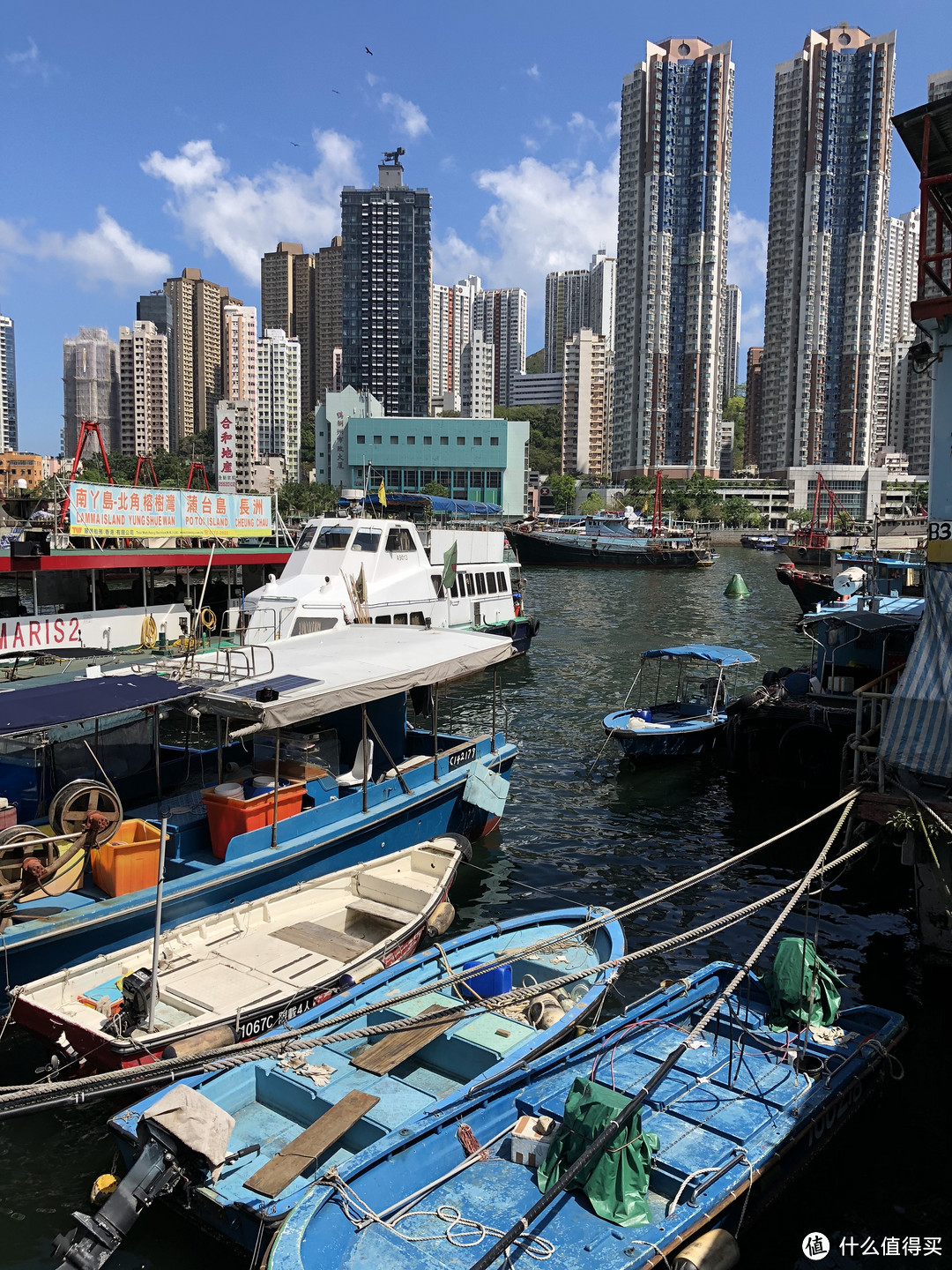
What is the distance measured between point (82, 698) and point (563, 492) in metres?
142

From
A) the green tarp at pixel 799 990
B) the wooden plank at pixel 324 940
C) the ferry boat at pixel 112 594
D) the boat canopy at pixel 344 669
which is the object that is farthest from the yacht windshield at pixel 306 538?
the green tarp at pixel 799 990

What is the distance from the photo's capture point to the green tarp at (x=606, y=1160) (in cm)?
657

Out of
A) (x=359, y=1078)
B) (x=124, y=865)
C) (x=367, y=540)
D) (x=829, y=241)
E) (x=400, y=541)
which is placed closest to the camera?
(x=359, y=1078)

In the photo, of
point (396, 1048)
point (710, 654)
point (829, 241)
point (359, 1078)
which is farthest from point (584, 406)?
point (359, 1078)

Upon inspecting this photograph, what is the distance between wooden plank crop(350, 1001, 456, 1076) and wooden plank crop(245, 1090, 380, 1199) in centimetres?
50

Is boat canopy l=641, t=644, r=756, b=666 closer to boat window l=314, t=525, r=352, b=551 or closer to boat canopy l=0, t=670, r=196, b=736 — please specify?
boat window l=314, t=525, r=352, b=551

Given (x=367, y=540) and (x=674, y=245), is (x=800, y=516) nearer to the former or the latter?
(x=674, y=245)

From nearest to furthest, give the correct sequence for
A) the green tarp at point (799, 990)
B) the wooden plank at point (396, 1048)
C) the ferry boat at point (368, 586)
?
the wooden plank at point (396, 1048)
the green tarp at point (799, 990)
the ferry boat at point (368, 586)

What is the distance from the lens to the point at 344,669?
43.0 feet

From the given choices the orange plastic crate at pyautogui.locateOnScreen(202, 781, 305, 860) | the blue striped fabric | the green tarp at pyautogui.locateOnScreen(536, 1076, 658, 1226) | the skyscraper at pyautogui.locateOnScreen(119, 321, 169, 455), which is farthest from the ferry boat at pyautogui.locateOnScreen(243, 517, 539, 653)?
the skyscraper at pyautogui.locateOnScreen(119, 321, 169, 455)

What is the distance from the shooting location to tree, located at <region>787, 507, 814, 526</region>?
5418 inches

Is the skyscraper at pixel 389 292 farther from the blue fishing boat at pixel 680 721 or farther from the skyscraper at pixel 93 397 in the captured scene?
the blue fishing boat at pixel 680 721

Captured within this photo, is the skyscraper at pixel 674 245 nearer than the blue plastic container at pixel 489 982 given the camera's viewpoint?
No

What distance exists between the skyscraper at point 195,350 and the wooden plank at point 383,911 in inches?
7097
